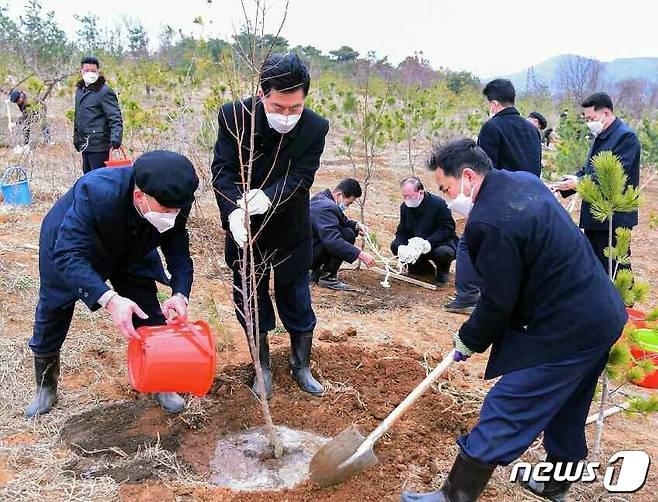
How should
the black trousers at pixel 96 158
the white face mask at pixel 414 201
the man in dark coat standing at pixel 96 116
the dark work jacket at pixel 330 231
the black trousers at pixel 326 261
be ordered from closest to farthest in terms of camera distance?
the dark work jacket at pixel 330 231 → the black trousers at pixel 326 261 → the white face mask at pixel 414 201 → the man in dark coat standing at pixel 96 116 → the black trousers at pixel 96 158

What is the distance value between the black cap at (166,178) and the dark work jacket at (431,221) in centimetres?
346

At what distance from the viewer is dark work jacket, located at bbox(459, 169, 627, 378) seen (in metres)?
2.02

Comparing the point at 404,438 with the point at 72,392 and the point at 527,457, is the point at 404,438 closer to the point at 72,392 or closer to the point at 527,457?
the point at 527,457

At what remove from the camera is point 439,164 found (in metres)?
2.22

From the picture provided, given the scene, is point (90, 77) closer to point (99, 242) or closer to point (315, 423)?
point (99, 242)

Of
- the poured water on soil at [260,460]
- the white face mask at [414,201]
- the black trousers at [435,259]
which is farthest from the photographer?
the black trousers at [435,259]

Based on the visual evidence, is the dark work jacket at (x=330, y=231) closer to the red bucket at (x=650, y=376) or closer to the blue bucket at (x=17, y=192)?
the red bucket at (x=650, y=376)

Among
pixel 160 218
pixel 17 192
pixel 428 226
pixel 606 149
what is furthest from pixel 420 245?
pixel 17 192

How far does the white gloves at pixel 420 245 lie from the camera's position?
554 centimetres

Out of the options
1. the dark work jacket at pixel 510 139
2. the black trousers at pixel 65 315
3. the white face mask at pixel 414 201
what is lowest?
the black trousers at pixel 65 315

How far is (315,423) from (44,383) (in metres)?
1.35

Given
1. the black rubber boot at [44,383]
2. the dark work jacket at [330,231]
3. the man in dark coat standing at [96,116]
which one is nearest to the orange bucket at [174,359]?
the black rubber boot at [44,383]

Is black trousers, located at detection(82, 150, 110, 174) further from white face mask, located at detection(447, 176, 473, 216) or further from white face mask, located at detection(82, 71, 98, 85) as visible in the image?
white face mask, located at detection(447, 176, 473, 216)

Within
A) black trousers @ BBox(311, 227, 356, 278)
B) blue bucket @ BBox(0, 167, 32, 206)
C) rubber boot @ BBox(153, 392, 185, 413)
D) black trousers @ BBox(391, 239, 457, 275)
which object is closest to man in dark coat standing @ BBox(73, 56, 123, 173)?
blue bucket @ BBox(0, 167, 32, 206)
